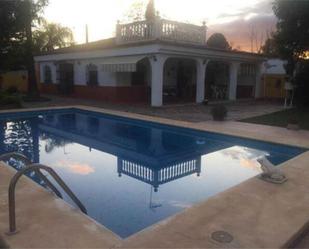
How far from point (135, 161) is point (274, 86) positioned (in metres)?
27.7

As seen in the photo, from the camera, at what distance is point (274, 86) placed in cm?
3434

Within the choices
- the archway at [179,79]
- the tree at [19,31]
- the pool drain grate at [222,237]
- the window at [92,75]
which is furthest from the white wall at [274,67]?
the pool drain grate at [222,237]

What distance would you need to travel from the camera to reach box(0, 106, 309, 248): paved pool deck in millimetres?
4613

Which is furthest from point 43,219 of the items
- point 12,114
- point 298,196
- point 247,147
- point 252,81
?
point 252,81

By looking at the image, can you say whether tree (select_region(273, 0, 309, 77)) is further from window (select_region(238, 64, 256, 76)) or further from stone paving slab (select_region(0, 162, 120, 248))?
stone paving slab (select_region(0, 162, 120, 248))

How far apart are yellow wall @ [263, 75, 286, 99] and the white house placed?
210 centimetres

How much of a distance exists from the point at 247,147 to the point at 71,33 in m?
49.2

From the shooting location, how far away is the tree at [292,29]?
70.0ft

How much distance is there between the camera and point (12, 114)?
20344 mm

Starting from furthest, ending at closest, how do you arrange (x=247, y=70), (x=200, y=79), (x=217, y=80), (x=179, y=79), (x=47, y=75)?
(x=47, y=75) → (x=217, y=80) → (x=247, y=70) → (x=179, y=79) → (x=200, y=79)

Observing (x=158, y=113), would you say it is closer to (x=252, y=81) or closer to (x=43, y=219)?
(x=43, y=219)

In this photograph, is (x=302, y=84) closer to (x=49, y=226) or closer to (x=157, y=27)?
(x=157, y=27)

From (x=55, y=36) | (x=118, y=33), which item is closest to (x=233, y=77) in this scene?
(x=118, y=33)

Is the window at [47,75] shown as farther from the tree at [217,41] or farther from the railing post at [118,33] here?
the tree at [217,41]
